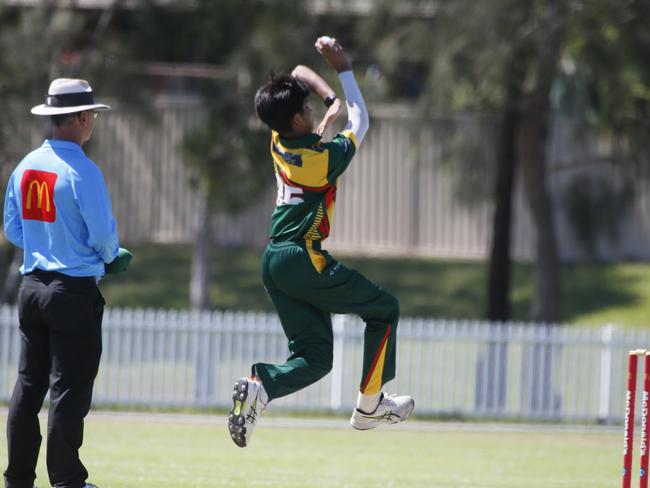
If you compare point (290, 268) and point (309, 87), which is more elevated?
point (309, 87)

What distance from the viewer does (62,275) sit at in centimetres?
626

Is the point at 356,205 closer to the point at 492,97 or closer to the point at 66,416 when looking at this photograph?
the point at 492,97

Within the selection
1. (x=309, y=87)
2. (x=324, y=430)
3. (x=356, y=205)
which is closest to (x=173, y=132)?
(x=356, y=205)

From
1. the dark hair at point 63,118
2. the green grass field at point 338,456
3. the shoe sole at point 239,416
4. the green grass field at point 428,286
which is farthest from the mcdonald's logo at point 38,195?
the green grass field at point 428,286

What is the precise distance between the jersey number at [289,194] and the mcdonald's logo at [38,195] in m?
1.18

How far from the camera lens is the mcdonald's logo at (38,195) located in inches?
246

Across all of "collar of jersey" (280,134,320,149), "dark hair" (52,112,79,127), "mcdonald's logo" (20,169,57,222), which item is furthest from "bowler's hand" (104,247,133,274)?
"collar of jersey" (280,134,320,149)

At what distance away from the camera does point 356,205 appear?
81.5 feet

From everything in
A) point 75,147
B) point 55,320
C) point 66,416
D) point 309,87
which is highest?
point 309,87

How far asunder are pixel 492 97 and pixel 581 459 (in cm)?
586

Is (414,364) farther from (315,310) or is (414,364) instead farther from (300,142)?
(300,142)

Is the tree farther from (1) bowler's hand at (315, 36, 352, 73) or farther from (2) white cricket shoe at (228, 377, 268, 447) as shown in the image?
(2) white cricket shoe at (228, 377, 268, 447)

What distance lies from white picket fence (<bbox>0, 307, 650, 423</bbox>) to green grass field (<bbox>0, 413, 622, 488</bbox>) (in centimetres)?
64

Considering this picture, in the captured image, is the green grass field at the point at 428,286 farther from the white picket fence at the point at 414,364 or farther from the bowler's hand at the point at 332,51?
the bowler's hand at the point at 332,51
